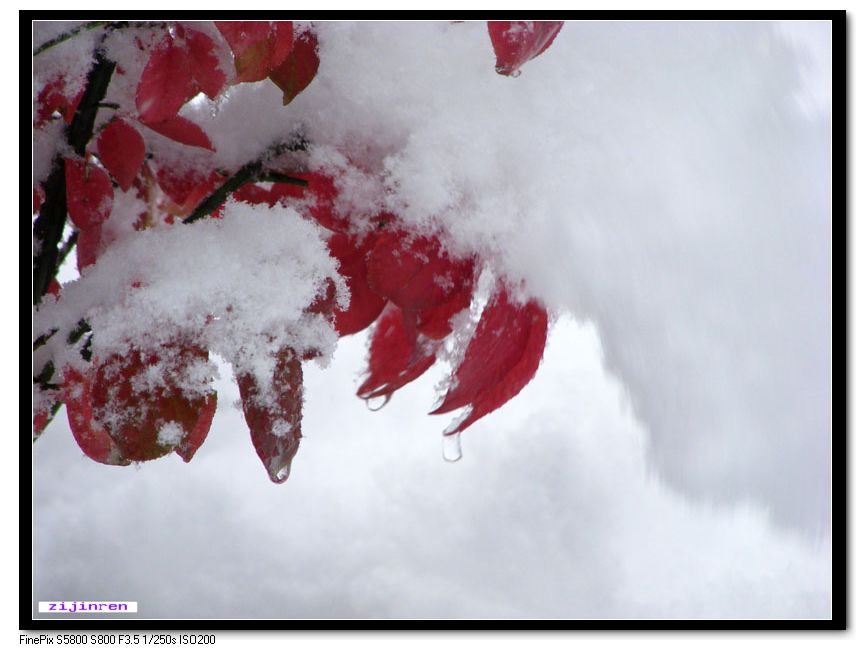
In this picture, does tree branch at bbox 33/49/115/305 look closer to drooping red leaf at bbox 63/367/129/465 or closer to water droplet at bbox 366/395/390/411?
drooping red leaf at bbox 63/367/129/465

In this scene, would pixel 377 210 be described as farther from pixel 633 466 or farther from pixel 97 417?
pixel 633 466

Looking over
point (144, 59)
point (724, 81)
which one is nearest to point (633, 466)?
point (724, 81)

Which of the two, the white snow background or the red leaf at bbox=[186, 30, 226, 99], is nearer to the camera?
the red leaf at bbox=[186, 30, 226, 99]

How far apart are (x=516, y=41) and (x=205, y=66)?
0.11m

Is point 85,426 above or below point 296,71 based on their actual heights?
below

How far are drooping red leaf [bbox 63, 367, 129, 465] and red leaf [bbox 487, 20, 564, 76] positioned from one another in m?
0.19

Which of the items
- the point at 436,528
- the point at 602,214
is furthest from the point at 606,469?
the point at 602,214

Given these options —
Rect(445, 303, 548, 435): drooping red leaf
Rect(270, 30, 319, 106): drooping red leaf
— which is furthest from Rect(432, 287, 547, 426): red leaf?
Rect(270, 30, 319, 106): drooping red leaf

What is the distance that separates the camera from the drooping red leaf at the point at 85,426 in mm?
303

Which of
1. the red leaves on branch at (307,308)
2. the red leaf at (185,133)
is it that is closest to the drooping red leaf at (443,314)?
the red leaves on branch at (307,308)

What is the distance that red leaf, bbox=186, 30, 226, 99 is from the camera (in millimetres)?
288

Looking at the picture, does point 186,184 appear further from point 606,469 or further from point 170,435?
point 606,469

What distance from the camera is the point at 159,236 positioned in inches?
11.8

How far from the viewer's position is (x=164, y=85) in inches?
10.9
